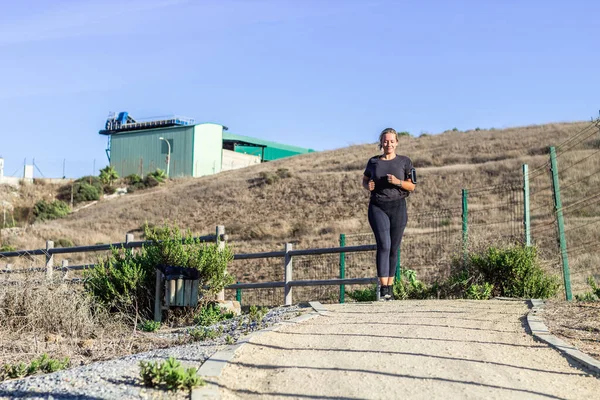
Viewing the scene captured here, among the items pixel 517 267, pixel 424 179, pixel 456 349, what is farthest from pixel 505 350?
pixel 424 179

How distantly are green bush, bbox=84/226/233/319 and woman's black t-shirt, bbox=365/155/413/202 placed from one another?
9.57ft

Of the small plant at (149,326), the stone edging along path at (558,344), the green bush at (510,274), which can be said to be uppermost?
the green bush at (510,274)

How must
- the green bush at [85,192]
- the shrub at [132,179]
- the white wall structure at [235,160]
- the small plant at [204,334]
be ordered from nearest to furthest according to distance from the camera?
1. the small plant at [204,334]
2. the green bush at [85,192]
3. the shrub at [132,179]
4. the white wall structure at [235,160]

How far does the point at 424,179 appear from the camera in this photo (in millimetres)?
39594

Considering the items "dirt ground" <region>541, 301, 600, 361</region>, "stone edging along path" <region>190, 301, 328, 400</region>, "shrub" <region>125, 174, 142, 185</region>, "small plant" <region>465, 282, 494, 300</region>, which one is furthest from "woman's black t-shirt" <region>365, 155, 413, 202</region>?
"shrub" <region>125, 174, 142, 185</region>

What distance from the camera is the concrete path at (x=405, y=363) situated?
16.3 feet

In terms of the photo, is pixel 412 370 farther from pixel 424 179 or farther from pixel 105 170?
pixel 105 170

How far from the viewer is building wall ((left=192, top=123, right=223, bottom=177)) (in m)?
59.5

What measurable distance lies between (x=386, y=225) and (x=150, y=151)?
5530 cm

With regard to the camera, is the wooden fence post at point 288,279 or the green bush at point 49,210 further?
the green bush at point 49,210

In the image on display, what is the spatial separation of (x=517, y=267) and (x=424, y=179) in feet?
97.2

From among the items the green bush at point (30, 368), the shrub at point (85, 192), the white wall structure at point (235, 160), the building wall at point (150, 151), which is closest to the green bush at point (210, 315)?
the green bush at point (30, 368)

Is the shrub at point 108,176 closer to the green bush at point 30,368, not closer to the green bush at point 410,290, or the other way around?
the green bush at point 410,290

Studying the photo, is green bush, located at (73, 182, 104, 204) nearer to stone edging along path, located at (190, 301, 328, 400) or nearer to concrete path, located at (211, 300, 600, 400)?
stone edging along path, located at (190, 301, 328, 400)
